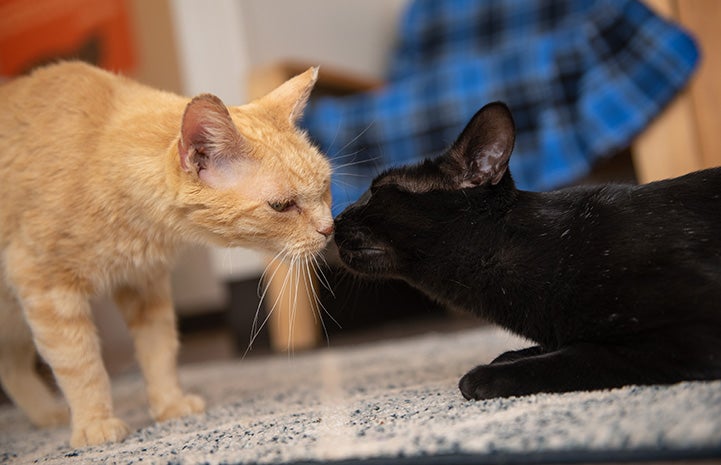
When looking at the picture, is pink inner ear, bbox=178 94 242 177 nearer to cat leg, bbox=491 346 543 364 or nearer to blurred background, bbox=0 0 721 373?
blurred background, bbox=0 0 721 373

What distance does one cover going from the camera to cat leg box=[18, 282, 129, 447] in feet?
4.16

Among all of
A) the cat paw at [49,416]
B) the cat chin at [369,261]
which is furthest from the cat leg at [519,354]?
the cat paw at [49,416]

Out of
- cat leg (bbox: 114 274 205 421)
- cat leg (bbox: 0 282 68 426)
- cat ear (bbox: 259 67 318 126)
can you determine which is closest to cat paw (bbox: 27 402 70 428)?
cat leg (bbox: 0 282 68 426)

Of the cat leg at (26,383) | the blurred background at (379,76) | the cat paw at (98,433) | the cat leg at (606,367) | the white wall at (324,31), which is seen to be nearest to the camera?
the cat leg at (606,367)

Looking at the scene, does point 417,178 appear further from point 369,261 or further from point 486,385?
point 486,385

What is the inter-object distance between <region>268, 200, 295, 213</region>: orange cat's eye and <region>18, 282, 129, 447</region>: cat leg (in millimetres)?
431

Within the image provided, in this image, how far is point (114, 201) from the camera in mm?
1286

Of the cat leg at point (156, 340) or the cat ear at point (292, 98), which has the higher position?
the cat ear at point (292, 98)

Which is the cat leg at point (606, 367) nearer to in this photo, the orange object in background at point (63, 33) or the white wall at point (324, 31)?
the white wall at point (324, 31)

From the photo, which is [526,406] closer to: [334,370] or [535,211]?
[535,211]

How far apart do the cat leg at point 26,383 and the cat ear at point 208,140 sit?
68cm

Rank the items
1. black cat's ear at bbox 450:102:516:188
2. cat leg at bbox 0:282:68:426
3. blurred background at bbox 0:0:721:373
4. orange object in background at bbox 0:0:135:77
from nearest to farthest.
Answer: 1. black cat's ear at bbox 450:102:516:188
2. cat leg at bbox 0:282:68:426
3. blurred background at bbox 0:0:721:373
4. orange object in background at bbox 0:0:135:77

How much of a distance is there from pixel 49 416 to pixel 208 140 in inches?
34.3

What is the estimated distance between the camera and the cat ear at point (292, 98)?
Answer: 1429mm
